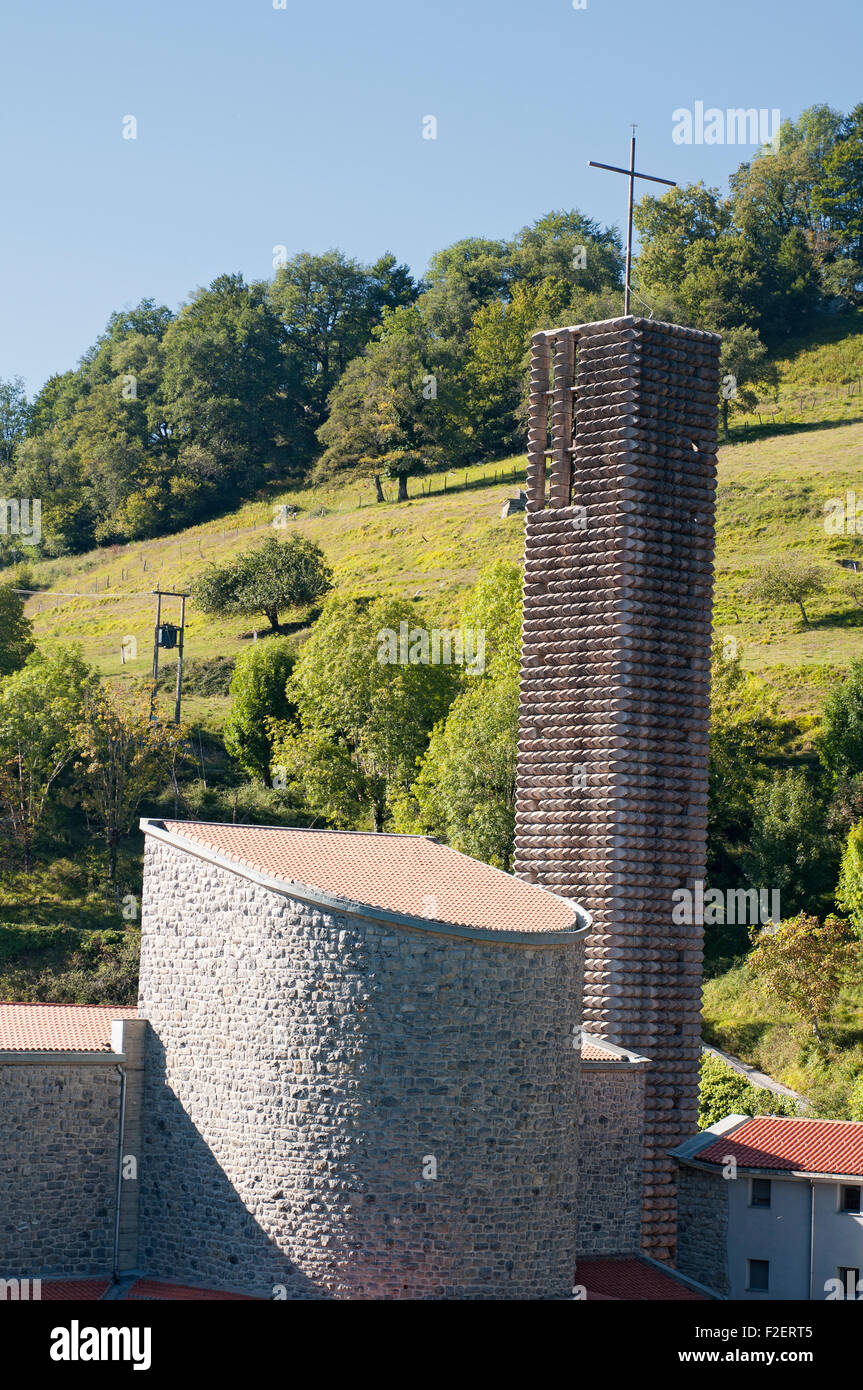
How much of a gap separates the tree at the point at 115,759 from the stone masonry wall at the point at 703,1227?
25.3 m

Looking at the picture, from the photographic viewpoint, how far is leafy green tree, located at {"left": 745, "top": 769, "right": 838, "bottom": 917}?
46.0 metres

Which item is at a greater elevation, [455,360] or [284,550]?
[455,360]

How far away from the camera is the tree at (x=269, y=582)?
7225 centimetres

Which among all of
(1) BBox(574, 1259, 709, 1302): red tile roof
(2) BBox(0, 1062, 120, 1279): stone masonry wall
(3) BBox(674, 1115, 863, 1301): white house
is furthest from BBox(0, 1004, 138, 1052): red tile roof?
(3) BBox(674, 1115, 863, 1301): white house

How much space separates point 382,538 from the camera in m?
83.4

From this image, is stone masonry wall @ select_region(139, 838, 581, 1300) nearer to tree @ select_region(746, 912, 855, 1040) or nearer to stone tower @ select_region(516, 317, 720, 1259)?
stone tower @ select_region(516, 317, 720, 1259)

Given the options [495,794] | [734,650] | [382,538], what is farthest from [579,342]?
[382,538]

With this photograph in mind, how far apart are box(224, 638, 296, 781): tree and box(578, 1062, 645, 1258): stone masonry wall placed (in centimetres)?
3324

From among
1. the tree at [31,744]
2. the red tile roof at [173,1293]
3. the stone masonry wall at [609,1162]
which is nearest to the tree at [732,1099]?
the stone masonry wall at [609,1162]

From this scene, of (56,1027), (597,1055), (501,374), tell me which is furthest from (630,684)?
(501,374)

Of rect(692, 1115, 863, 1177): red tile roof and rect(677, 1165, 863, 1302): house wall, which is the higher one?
rect(692, 1115, 863, 1177): red tile roof

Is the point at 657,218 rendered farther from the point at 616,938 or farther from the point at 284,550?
the point at 616,938
